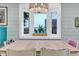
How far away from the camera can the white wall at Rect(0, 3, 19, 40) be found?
5.86 metres

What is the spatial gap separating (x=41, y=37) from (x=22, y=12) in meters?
1.09

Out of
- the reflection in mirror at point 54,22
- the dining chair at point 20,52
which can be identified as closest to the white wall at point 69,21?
the reflection in mirror at point 54,22

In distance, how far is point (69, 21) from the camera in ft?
19.3

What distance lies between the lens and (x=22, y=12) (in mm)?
5820

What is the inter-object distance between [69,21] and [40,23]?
3.36 ft

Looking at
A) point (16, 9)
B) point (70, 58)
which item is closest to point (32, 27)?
point (16, 9)

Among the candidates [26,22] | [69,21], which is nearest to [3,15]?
[26,22]

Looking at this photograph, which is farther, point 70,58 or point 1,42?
point 1,42

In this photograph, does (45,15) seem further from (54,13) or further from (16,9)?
(16,9)

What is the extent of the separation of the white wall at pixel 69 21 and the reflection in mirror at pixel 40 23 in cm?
65

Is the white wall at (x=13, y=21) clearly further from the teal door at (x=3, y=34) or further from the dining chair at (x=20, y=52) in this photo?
the dining chair at (x=20, y=52)

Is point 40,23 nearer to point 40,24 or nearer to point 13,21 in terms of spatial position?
point 40,24

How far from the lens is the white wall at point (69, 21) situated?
230 inches

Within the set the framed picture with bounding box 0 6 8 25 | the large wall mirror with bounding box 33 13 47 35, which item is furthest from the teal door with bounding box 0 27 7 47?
the large wall mirror with bounding box 33 13 47 35
